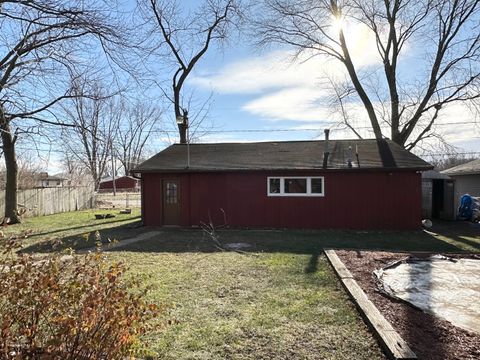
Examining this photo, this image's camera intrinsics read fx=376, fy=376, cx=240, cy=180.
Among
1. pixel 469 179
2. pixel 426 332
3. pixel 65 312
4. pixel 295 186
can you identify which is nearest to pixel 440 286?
pixel 426 332

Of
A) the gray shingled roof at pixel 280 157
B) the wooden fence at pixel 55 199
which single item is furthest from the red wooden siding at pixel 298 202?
the wooden fence at pixel 55 199

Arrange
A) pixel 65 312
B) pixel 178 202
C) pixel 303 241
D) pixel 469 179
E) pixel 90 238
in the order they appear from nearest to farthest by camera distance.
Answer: pixel 65 312 < pixel 303 241 < pixel 90 238 < pixel 178 202 < pixel 469 179

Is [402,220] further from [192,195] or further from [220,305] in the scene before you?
[220,305]

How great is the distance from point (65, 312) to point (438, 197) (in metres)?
17.8

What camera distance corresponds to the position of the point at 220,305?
5078 mm

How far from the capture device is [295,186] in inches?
527

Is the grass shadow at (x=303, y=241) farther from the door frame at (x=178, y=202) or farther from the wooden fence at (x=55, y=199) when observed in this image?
the wooden fence at (x=55, y=199)

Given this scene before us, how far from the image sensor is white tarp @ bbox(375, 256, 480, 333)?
15.4 feet

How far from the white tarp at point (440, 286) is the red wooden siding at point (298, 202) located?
204 inches

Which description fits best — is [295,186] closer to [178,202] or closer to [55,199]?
[178,202]

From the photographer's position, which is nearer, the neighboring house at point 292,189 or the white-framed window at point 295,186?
the neighboring house at point 292,189

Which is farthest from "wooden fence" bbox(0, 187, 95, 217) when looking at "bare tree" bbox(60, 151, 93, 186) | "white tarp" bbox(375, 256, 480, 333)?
"bare tree" bbox(60, 151, 93, 186)

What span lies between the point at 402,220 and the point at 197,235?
22.8ft

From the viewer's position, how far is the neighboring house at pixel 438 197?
1636 cm
